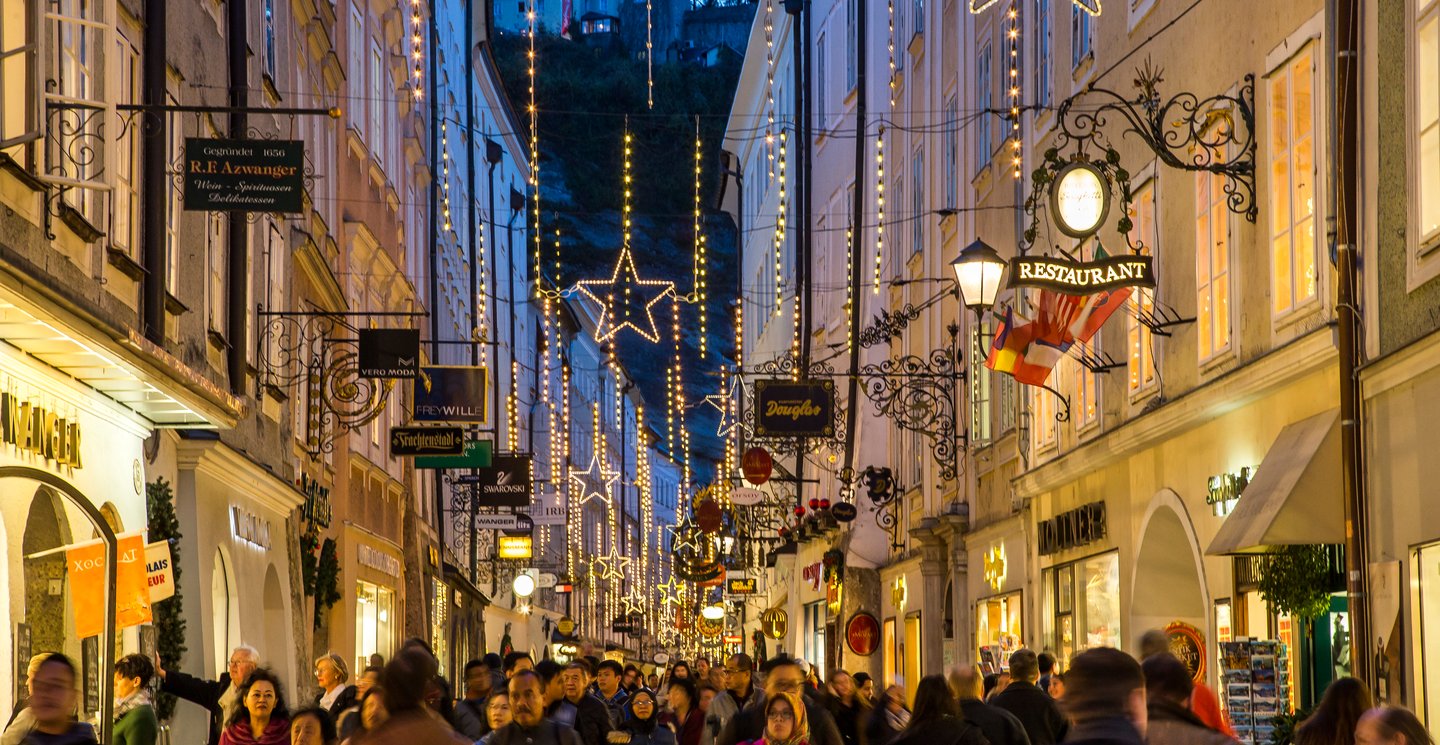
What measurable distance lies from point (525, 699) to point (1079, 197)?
23.9 ft

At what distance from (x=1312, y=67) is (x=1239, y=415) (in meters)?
3.20

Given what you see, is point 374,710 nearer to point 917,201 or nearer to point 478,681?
point 478,681

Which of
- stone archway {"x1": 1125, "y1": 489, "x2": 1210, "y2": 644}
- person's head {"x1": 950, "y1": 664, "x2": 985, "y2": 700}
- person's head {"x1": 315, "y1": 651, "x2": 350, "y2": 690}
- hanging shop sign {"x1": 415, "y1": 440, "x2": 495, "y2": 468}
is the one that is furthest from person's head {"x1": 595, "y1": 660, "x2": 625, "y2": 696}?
hanging shop sign {"x1": 415, "y1": 440, "x2": 495, "y2": 468}

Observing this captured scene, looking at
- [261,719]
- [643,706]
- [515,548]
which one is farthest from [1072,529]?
[515,548]

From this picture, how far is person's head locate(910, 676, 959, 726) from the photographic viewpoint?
34.0ft

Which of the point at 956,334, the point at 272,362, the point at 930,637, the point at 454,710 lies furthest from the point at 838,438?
the point at 454,710

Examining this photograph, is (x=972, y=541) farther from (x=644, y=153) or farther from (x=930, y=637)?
(x=644, y=153)

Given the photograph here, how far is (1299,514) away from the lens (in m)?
13.6

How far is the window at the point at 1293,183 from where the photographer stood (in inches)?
560

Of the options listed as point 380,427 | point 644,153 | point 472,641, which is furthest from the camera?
point 644,153

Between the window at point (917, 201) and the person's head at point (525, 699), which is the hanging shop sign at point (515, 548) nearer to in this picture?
the window at point (917, 201)

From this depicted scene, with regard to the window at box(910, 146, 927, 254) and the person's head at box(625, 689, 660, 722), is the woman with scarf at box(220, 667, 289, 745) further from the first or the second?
the window at box(910, 146, 927, 254)

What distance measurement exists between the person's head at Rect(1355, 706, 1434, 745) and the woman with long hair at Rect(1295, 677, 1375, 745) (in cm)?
32

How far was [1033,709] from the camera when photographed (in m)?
13.1
